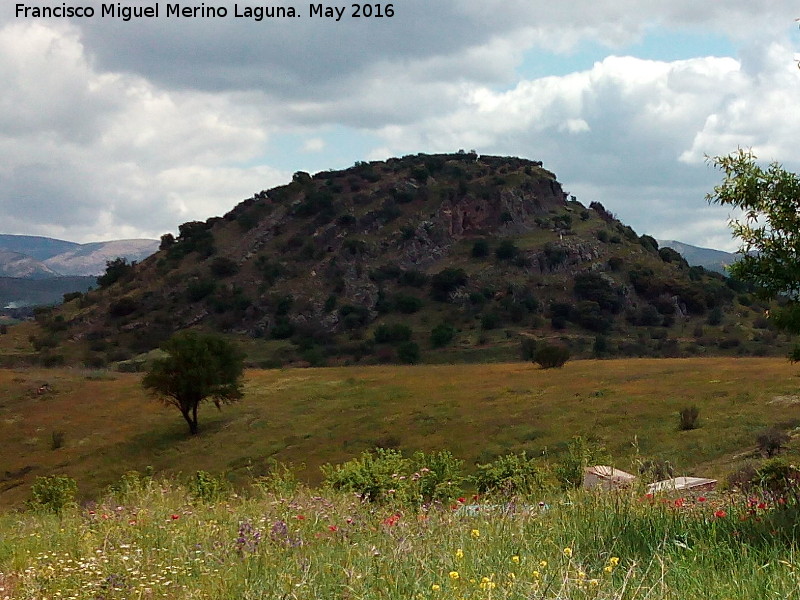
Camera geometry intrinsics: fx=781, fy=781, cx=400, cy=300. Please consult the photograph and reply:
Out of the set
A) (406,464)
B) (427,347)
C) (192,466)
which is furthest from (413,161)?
(406,464)

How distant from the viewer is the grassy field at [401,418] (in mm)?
38125

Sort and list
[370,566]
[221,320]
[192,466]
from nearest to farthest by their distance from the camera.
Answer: [370,566] < [192,466] < [221,320]

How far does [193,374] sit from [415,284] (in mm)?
75867

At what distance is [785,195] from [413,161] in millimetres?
178508

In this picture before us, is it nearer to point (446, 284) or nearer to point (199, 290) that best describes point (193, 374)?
point (446, 284)

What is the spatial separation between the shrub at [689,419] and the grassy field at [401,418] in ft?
1.32

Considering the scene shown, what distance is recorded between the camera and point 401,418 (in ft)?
168

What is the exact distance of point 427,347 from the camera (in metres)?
100

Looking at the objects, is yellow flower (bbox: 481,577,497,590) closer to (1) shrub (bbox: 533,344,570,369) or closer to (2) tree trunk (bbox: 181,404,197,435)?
(2) tree trunk (bbox: 181,404,197,435)

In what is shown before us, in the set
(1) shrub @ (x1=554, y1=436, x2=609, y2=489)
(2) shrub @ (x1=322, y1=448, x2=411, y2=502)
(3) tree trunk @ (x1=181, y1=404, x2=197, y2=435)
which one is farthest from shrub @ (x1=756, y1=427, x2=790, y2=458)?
(3) tree trunk @ (x1=181, y1=404, x2=197, y2=435)

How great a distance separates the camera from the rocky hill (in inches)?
4040

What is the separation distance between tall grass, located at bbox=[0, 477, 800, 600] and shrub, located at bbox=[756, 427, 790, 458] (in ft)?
68.2

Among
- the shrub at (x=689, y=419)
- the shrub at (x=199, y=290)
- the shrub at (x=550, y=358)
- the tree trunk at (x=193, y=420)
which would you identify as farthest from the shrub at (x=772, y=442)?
the shrub at (x=199, y=290)

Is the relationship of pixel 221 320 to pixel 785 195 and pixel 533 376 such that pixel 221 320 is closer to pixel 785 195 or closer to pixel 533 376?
pixel 533 376
